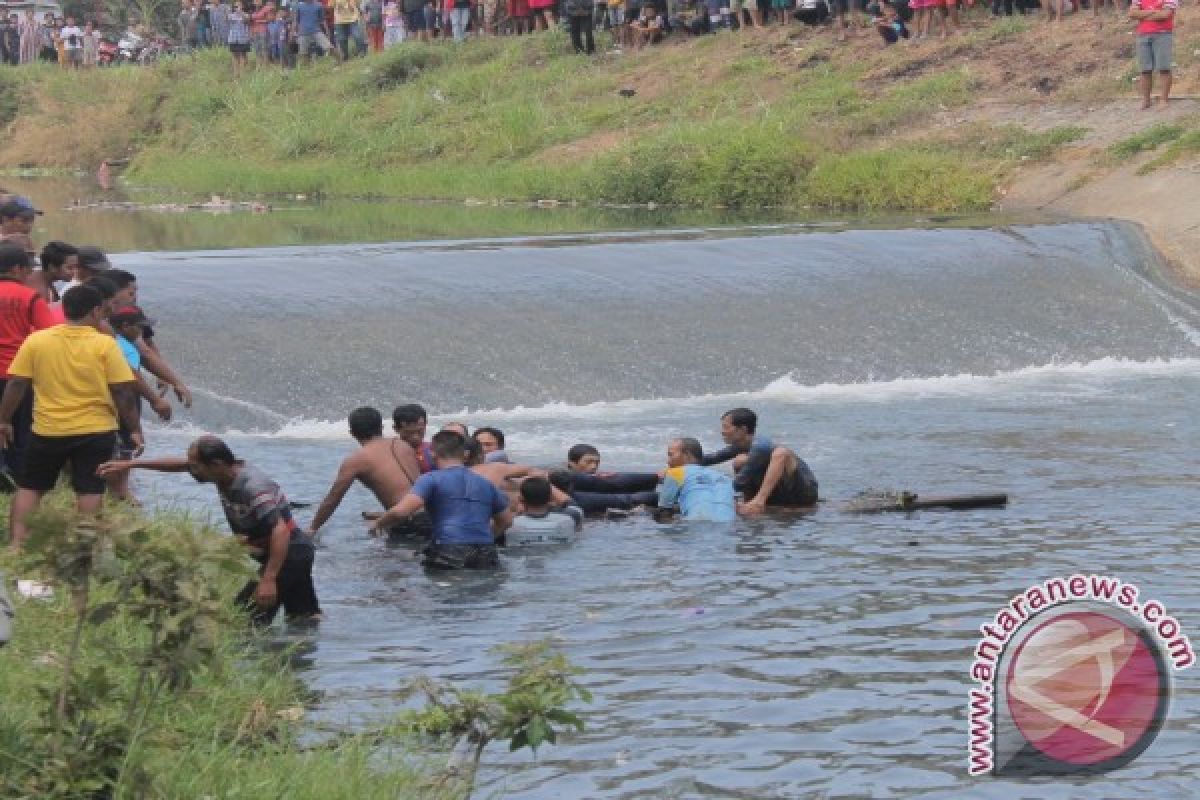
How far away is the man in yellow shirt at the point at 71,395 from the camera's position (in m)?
9.89

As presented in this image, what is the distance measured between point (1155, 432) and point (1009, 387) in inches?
103

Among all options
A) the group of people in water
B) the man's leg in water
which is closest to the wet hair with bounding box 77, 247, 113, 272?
the group of people in water

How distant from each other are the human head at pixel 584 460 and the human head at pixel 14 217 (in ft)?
12.2

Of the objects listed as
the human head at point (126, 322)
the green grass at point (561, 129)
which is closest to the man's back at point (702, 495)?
the human head at point (126, 322)

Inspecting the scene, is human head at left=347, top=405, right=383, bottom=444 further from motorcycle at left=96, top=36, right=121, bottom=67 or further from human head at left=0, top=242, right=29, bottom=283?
motorcycle at left=96, top=36, right=121, bottom=67

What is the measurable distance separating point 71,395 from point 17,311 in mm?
1073

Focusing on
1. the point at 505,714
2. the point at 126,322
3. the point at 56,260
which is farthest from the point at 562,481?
the point at 505,714

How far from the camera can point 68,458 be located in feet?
33.0

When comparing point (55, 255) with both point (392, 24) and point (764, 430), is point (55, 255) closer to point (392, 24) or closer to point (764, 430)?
point (764, 430)

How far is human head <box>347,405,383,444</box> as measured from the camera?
40.0ft

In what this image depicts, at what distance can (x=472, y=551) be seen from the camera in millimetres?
11492

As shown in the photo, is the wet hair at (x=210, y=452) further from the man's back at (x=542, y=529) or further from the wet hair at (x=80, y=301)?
the man's back at (x=542, y=529)

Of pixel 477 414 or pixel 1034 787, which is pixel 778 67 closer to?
pixel 477 414

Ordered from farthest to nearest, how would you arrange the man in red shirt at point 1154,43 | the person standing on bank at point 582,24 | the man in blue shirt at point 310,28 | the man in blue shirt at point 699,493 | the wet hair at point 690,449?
the man in blue shirt at point 310,28
the person standing on bank at point 582,24
the man in red shirt at point 1154,43
the wet hair at point 690,449
the man in blue shirt at point 699,493
